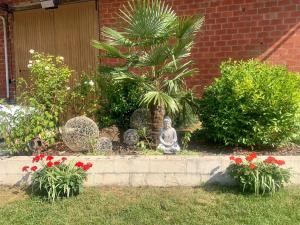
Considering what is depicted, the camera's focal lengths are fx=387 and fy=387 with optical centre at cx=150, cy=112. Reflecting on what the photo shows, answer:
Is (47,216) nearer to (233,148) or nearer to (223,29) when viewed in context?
(233,148)

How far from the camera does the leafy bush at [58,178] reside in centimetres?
A: 449

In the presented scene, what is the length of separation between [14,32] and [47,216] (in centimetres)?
648

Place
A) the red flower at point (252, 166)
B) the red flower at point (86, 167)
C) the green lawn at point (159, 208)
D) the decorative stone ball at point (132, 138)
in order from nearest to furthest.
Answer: the green lawn at point (159, 208) < the red flower at point (252, 166) < the red flower at point (86, 167) < the decorative stone ball at point (132, 138)

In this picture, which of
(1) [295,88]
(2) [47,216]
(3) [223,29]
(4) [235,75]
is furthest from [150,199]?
(3) [223,29]

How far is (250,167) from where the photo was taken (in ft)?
14.2

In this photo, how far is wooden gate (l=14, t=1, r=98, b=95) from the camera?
8445 mm

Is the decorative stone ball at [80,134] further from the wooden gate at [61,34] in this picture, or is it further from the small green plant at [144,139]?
the wooden gate at [61,34]

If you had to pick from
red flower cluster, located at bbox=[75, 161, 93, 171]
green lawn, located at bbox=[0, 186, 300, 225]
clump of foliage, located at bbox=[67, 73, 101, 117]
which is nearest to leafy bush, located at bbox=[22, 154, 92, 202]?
red flower cluster, located at bbox=[75, 161, 93, 171]

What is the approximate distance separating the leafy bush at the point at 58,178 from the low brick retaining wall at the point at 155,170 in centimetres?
29

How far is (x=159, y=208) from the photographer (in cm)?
422

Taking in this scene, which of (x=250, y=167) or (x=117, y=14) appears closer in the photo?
(x=250, y=167)

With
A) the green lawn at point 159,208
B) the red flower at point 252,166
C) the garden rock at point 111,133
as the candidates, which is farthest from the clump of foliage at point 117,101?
the red flower at point 252,166

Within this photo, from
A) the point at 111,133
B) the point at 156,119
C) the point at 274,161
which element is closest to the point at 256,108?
the point at 274,161

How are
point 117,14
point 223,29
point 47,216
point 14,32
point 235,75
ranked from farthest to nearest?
point 14,32, point 117,14, point 223,29, point 235,75, point 47,216
